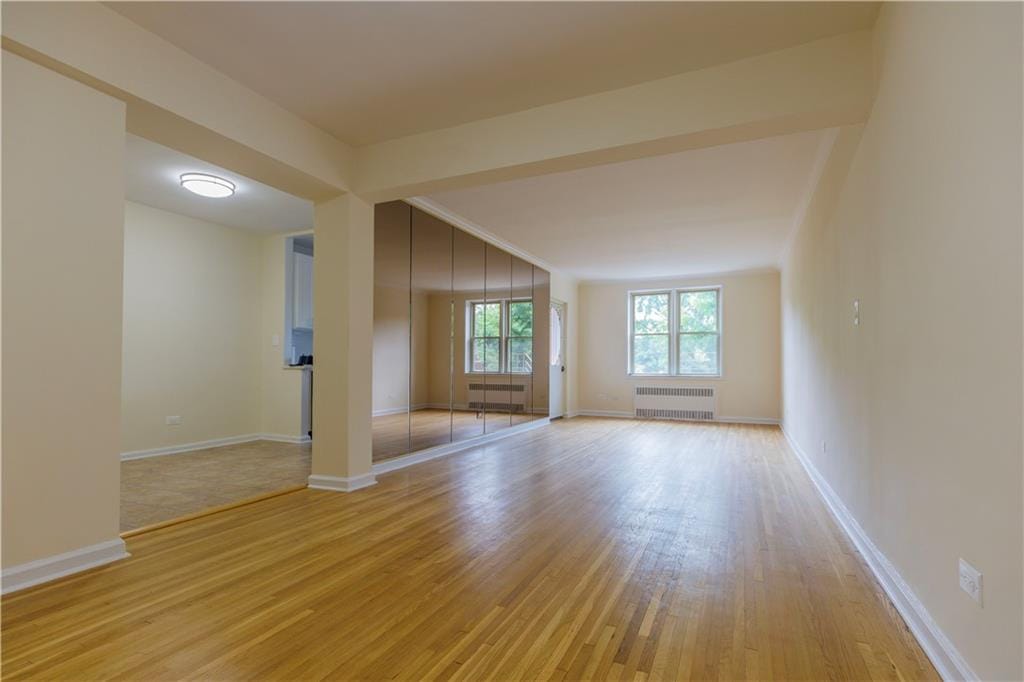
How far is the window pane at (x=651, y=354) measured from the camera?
9.66m

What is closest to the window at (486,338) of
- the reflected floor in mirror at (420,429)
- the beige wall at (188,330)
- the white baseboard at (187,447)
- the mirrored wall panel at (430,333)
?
the mirrored wall panel at (430,333)

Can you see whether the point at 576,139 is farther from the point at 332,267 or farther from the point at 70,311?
the point at 70,311

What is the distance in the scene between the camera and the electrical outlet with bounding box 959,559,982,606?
151cm

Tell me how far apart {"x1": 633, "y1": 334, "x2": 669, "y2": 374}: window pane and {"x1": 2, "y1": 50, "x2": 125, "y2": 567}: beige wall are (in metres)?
8.52

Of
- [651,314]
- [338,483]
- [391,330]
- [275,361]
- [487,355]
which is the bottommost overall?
[338,483]

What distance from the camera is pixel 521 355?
7.36 m

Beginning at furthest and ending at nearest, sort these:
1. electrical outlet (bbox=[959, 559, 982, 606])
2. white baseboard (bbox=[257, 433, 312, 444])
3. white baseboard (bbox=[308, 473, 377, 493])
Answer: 1. white baseboard (bbox=[257, 433, 312, 444])
2. white baseboard (bbox=[308, 473, 377, 493])
3. electrical outlet (bbox=[959, 559, 982, 606])

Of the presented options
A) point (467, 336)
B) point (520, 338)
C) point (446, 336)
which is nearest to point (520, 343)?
point (520, 338)

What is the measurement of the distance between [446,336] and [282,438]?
8.92ft

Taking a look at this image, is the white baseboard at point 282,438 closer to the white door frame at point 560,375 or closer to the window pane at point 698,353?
the white door frame at point 560,375

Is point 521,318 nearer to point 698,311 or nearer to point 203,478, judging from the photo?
point 698,311

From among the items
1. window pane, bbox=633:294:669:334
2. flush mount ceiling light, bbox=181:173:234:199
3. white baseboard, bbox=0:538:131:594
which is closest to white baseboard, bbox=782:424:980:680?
white baseboard, bbox=0:538:131:594

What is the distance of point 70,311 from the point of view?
8.07 ft

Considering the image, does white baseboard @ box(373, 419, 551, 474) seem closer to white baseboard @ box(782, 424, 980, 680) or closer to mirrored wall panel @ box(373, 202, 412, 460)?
mirrored wall panel @ box(373, 202, 412, 460)
